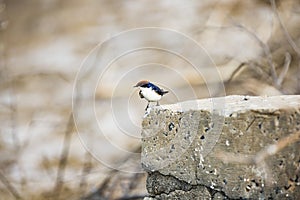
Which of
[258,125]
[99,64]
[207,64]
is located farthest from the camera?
[99,64]

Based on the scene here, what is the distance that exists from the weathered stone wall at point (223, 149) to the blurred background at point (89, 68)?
1.06m

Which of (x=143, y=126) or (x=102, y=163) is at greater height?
(x=143, y=126)

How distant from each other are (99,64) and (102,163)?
41 cm

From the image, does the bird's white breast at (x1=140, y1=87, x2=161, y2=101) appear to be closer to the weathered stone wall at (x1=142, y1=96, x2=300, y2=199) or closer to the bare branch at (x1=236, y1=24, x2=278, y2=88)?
the weathered stone wall at (x1=142, y1=96, x2=300, y2=199)

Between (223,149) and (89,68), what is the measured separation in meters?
1.28

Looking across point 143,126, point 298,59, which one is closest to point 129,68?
point 298,59

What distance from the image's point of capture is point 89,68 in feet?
6.27

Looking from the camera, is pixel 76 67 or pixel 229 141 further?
pixel 76 67

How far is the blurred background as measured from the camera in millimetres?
1894

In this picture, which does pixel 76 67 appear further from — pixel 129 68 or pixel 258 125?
pixel 258 125

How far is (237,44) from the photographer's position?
6.50 feet

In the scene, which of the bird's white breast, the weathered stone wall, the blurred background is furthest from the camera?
the blurred background

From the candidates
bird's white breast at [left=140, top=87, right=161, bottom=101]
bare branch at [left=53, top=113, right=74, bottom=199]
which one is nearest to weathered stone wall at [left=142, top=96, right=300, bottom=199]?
bird's white breast at [left=140, top=87, right=161, bottom=101]

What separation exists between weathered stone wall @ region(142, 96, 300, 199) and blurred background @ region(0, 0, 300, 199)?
1059 mm
